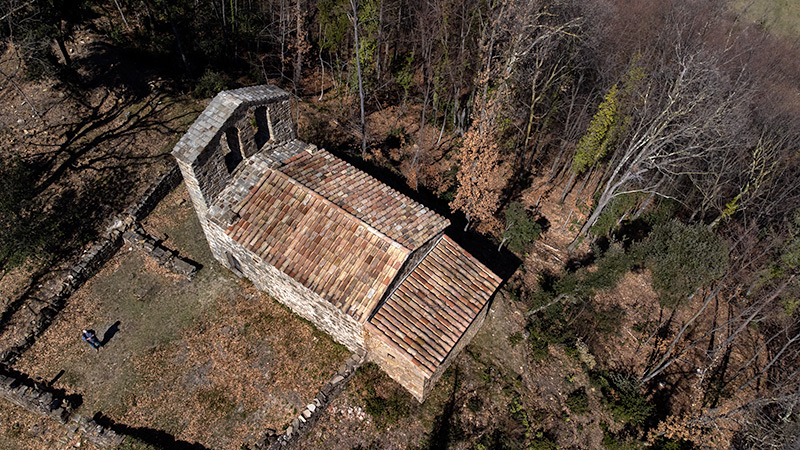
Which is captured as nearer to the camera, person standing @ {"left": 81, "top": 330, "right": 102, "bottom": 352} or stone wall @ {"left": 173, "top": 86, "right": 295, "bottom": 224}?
stone wall @ {"left": 173, "top": 86, "right": 295, "bottom": 224}

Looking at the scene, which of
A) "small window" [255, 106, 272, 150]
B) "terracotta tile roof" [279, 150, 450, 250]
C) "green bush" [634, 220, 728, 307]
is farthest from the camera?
"green bush" [634, 220, 728, 307]

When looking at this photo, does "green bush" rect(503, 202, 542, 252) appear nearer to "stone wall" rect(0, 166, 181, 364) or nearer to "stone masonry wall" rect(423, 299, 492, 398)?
"stone masonry wall" rect(423, 299, 492, 398)

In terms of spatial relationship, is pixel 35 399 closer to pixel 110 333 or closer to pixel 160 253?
pixel 110 333

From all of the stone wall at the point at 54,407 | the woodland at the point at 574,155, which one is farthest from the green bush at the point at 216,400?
the woodland at the point at 574,155

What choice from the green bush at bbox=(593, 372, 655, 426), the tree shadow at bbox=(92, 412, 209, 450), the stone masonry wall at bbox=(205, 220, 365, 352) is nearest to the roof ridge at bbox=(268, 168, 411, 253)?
the stone masonry wall at bbox=(205, 220, 365, 352)

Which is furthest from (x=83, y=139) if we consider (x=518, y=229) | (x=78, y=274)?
(x=518, y=229)

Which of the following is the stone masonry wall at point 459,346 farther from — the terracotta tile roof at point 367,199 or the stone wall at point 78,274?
the stone wall at point 78,274
